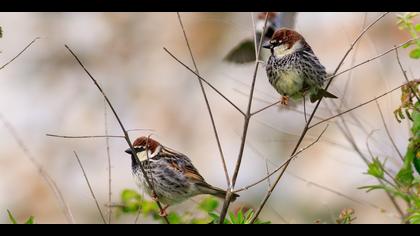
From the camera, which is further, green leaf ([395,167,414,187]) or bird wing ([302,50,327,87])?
bird wing ([302,50,327,87])

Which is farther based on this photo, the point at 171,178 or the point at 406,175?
the point at 171,178

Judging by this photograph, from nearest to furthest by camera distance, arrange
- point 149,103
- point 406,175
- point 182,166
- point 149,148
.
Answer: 1. point 406,175
2. point 149,148
3. point 182,166
4. point 149,103

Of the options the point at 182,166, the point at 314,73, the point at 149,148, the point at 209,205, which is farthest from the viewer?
the point at 182,166

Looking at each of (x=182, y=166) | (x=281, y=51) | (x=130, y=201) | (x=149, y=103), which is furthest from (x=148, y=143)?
(x=149, y=103)

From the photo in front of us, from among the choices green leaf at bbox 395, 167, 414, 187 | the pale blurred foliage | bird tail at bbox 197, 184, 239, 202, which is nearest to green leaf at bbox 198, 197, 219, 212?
bird tail at bbox 197, 184, 239, 202

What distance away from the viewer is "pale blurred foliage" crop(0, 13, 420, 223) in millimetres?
7547

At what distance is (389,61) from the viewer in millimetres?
7172

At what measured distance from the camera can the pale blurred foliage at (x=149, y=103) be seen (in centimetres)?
755

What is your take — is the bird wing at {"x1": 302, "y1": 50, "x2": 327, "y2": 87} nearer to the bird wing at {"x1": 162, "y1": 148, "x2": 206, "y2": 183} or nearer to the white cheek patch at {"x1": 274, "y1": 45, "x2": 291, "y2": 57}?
the white cheek patch at {"x1": 274, "y1": 45, "x2": 291, "y2": 57}

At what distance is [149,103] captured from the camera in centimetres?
871

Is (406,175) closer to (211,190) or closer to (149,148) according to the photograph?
(211,190)

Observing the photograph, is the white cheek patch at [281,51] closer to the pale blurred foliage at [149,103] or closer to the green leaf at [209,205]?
the green leaf at [209,205]

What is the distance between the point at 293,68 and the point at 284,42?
13cm
